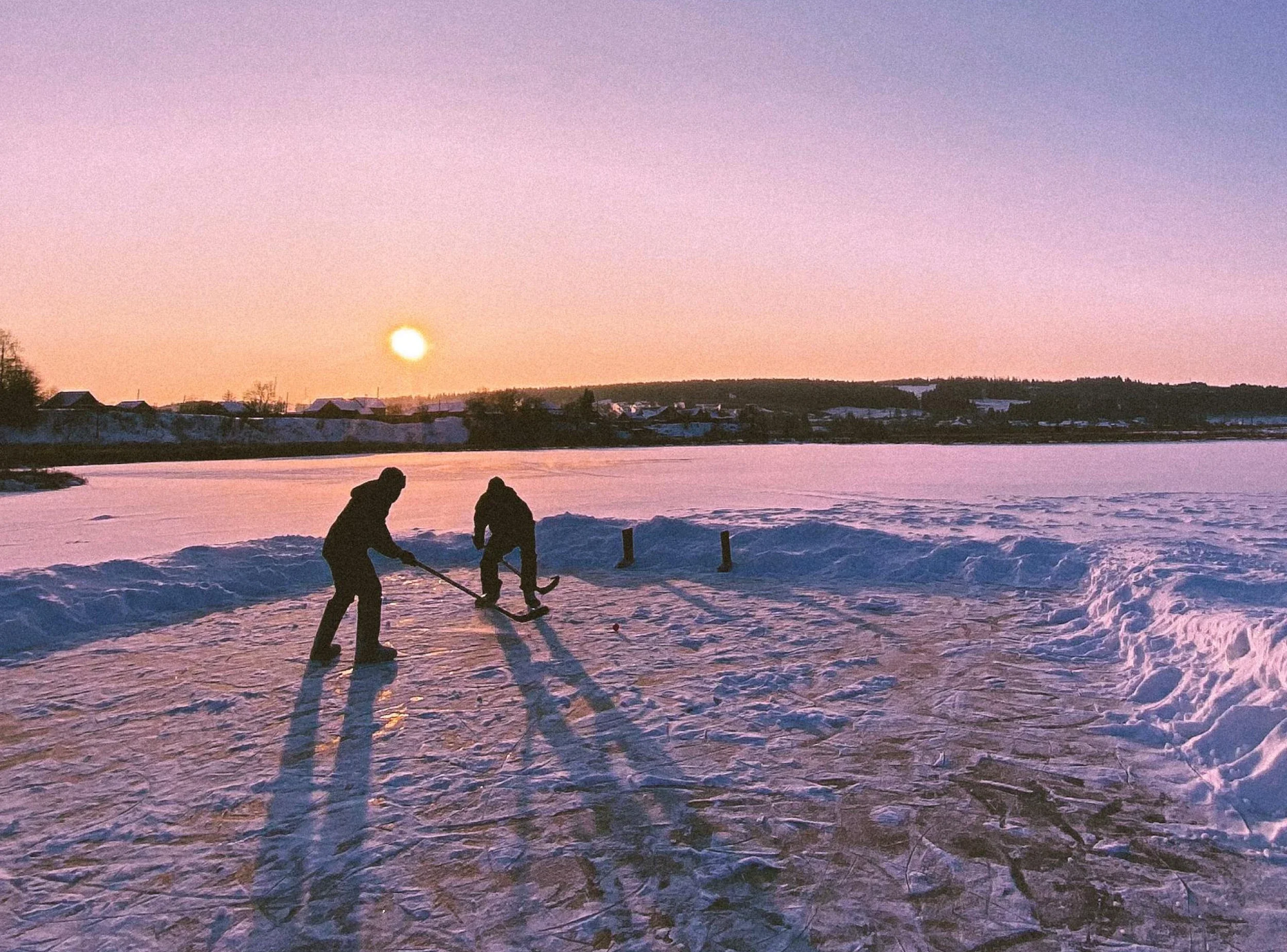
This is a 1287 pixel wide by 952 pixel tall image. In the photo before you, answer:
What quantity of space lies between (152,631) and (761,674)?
597 cm

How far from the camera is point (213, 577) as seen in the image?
972 cm

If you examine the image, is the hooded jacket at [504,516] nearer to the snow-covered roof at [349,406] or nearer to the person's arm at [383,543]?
the person's arm at [383,543]

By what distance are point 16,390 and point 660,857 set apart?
6653cm

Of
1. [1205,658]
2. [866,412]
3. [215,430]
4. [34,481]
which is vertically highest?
[866,412]

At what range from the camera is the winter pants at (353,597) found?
21.9 ft

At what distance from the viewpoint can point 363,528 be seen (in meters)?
6.70

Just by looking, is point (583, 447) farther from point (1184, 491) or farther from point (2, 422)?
point (1184, 491)

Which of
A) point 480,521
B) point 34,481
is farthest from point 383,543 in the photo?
point 34,481

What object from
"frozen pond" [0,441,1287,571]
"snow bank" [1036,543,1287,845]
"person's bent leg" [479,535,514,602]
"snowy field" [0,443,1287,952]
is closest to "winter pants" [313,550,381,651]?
"snowy field" [0,443,1287,952]

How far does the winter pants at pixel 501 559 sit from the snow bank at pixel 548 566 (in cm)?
222

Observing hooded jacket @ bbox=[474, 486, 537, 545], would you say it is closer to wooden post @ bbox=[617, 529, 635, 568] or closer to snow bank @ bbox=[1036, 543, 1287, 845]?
wooden post @ bbox=[617, 529, 635, 568]

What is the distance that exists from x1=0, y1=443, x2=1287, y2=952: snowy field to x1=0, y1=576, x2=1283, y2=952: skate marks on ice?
0.02 meters

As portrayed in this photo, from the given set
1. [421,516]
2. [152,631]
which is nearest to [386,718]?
[152,631]

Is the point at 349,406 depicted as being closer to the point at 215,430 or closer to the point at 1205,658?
the point at 215,430
